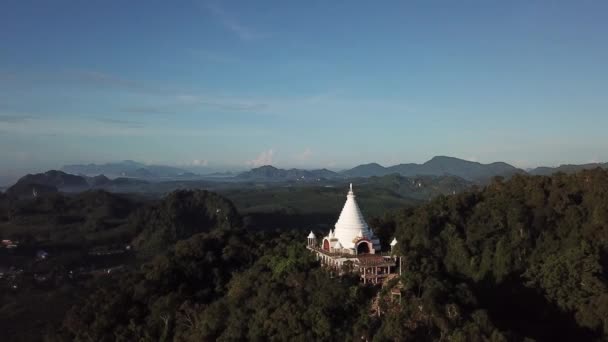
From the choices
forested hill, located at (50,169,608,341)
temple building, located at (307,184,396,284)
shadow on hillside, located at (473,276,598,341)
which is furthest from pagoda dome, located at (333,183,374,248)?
shadow on hillside, located at (473,276,598,341)

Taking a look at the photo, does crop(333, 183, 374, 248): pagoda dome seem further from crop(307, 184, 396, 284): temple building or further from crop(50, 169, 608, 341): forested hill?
crop(50, 169, 608, 341): forested hill

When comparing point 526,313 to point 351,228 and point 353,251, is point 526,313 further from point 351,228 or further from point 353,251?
point 351,228

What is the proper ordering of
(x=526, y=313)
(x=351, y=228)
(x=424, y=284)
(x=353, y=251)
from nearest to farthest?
(x=424, y=284)
(x=526, y=313)
(x=353, y=251)
(x=351, y=228)

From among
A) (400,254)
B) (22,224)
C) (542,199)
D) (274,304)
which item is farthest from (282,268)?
(22,224)

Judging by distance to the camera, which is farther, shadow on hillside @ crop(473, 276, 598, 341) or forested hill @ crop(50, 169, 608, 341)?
shadow on hillside @ crop(473, 276, 598, 341)

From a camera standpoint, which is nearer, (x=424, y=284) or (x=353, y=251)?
(x=424, y=284)

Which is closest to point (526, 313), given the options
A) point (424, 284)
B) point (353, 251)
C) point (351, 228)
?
point (424, 284)
